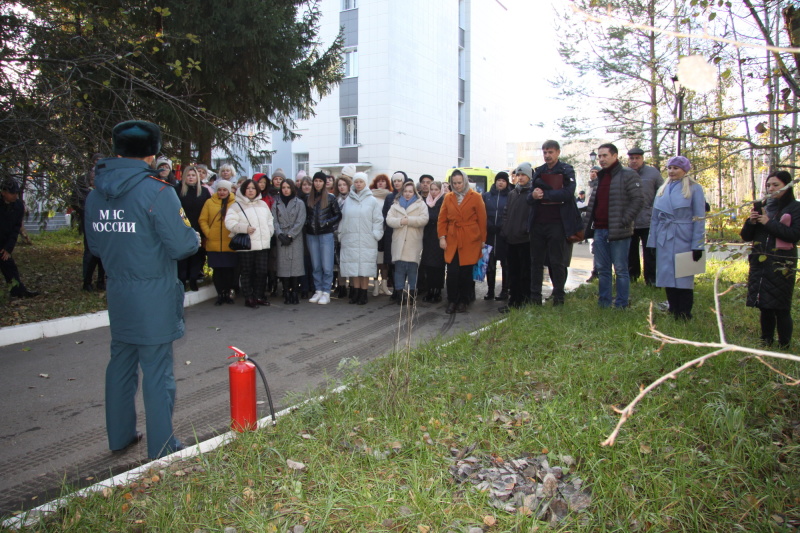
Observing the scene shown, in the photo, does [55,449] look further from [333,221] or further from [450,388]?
[333,221]

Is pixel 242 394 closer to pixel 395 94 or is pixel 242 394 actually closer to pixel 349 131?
pixel 395 94

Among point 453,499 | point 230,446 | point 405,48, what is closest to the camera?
point 453,499

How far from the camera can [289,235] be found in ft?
30.2

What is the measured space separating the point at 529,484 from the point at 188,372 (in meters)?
3.90

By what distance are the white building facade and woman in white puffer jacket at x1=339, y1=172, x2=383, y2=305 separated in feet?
60.8

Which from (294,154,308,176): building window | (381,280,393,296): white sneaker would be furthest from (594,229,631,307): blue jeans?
(294,154,308,176): building window

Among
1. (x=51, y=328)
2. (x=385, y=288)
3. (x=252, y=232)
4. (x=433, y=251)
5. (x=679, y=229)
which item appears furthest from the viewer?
(x=385, y=288)

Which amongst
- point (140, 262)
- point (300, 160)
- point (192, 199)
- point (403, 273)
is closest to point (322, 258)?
point (403, 273)

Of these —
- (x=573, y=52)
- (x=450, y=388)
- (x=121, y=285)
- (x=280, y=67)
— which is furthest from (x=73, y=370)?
(x=573, y=52)

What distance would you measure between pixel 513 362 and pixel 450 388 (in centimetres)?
86

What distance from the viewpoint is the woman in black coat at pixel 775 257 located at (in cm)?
537

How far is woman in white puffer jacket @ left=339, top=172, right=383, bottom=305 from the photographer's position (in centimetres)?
948

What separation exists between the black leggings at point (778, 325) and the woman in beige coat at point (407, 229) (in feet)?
16.2

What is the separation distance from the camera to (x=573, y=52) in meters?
18.8
